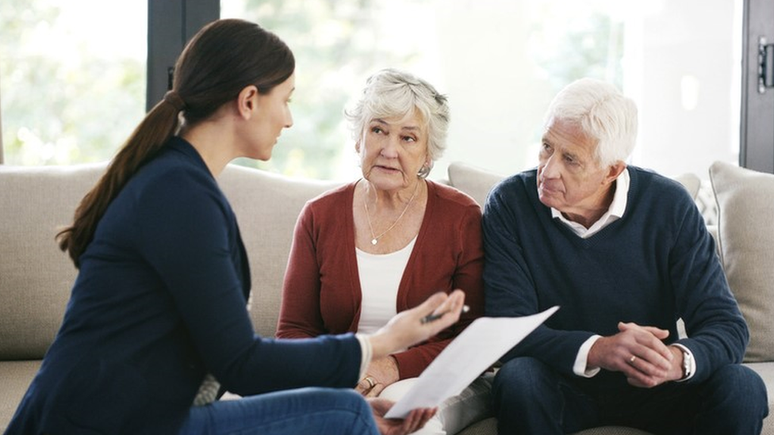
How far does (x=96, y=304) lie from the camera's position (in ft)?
4.45

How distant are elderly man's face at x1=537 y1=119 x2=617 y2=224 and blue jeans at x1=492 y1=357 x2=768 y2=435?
37 cm

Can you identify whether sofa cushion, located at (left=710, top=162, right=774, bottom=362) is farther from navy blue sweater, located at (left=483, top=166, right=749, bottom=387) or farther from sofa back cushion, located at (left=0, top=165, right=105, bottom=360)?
sofa back cushion, located at (left=0, top=165, right=105, bottom=360)

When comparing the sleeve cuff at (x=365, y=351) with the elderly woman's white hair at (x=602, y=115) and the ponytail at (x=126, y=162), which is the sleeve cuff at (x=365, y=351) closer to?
the ponytail at (x=126, y=162)

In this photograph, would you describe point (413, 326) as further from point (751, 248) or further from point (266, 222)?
point (751, 248)

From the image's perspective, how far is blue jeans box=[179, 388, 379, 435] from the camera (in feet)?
Answer: 4.70

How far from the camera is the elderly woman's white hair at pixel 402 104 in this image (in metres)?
2.14

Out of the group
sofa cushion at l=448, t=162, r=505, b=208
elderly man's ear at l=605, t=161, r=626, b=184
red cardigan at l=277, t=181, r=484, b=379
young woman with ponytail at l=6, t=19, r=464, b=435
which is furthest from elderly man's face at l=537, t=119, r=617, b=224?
young woman with ponytail at l=6, t=19, r=464, b=435

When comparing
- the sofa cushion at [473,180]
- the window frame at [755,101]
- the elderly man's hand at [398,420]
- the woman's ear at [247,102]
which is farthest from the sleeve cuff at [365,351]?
the window frame at [755,101]

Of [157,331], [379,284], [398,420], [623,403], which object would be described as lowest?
[623,403]

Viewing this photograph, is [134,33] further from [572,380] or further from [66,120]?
[572,380]

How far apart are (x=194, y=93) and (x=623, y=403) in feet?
3.84

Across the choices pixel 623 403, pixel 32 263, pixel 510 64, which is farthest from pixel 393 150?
pixel 510 64

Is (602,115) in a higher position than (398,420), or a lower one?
higher

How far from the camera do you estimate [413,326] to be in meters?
1.39
